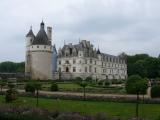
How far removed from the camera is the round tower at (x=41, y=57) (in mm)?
52094

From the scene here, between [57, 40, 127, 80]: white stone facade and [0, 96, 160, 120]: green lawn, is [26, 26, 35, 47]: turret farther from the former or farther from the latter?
[0, 96, 160, 120]: green lawn

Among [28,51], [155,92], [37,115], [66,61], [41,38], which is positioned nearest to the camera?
[37,115]

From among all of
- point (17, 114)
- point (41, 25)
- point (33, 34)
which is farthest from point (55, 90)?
point (33, 34)

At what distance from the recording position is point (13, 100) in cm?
1745

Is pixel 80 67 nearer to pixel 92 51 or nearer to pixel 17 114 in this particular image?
pixel 92 51

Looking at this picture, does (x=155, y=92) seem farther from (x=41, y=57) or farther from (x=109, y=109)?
(x=41, y=57)

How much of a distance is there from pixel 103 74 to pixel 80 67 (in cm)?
980

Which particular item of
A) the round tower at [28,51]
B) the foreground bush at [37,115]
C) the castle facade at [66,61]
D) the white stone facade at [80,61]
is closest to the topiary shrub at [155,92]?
the foreground bush at [37,115]

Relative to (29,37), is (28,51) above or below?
below

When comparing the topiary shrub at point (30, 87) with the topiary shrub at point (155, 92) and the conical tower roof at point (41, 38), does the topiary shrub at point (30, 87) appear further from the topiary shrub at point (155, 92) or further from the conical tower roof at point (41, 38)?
the conical tower roof at point (41, 38)

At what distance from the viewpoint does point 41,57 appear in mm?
52438

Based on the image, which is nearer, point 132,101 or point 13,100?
point 13,100

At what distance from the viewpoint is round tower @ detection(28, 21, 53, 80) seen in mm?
52094

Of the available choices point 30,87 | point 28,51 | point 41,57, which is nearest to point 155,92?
point 30,87
